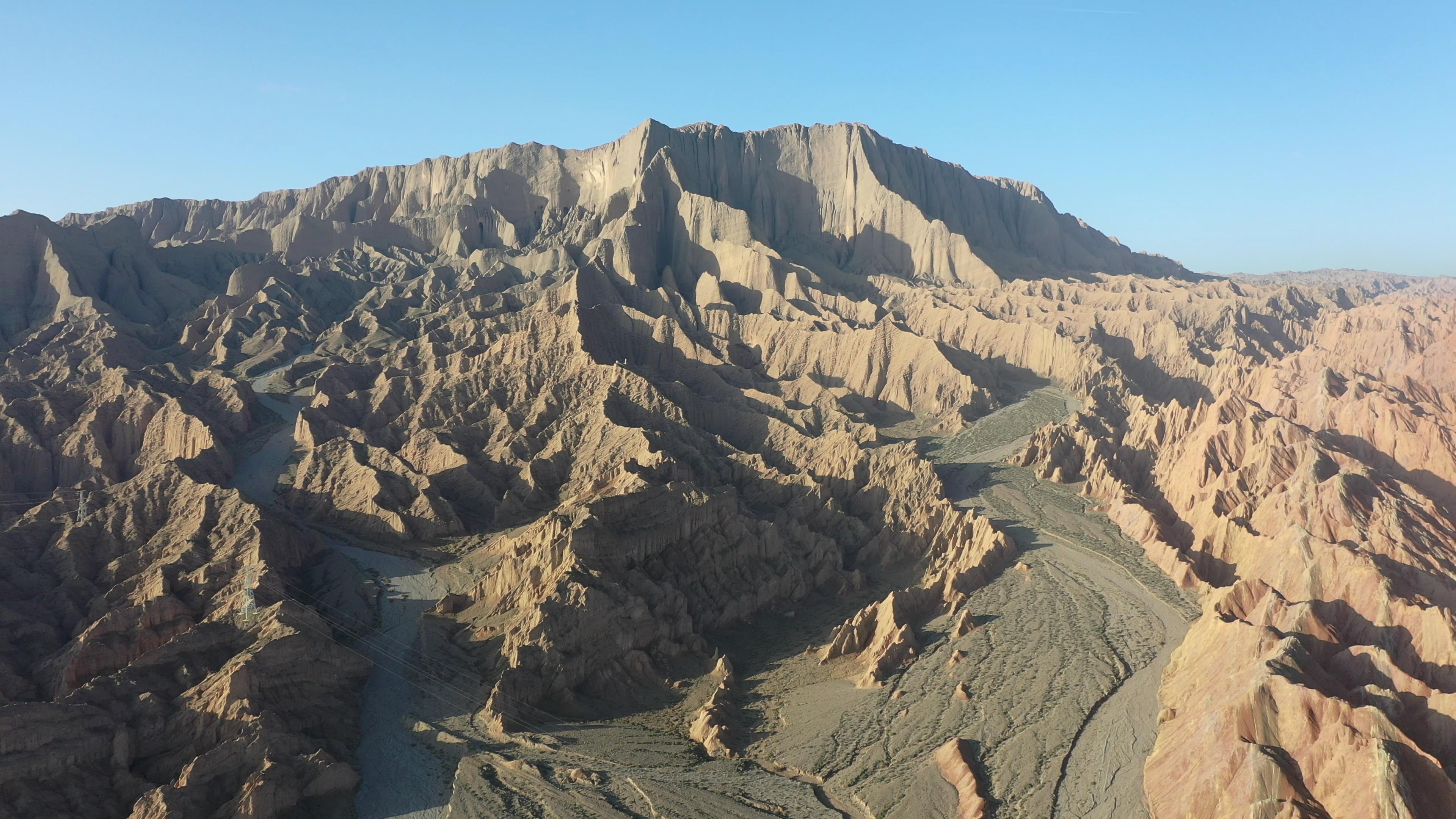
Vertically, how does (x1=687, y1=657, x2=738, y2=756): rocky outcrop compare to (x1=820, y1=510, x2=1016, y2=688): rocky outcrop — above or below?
below

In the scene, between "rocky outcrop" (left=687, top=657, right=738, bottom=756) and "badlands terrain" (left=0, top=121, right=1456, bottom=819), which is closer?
"badlands terrain" (left=0, top=121, right=1456, bottom=819)

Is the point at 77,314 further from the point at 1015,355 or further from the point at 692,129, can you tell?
the point at 1015,355

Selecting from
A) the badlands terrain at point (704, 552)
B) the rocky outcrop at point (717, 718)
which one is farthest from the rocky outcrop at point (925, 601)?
the rocky outcrop at point (717, 718)

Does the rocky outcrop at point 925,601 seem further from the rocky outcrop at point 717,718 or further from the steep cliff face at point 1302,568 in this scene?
the steep cliff face at point 1302,568

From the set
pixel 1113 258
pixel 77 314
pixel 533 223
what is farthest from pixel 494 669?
pixel 1113 258

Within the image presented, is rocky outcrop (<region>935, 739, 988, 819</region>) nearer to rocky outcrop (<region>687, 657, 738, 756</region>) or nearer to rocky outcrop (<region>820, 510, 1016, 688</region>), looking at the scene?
rocky outcrop (<region>820, 510, 1016, 688</region>)

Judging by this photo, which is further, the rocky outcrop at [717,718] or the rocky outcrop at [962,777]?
the rocky outcrop at [717,718]

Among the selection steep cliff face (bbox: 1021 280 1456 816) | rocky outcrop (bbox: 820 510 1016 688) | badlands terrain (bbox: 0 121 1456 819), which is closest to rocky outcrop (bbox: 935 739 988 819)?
badlands terrain (bbox: 0 121 1456 819)

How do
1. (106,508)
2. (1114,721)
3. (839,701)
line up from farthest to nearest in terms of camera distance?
(106,508) → (839,701) → (1114,721)
